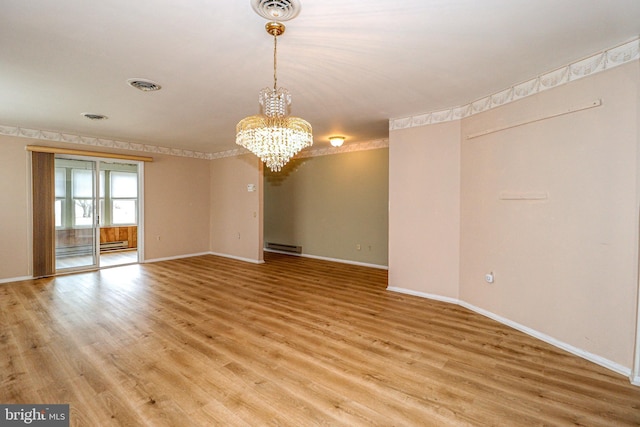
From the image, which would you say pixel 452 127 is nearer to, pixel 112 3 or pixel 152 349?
pixel 112 3

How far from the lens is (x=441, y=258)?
4.12 meters

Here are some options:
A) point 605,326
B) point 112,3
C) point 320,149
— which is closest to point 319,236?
point 320,149

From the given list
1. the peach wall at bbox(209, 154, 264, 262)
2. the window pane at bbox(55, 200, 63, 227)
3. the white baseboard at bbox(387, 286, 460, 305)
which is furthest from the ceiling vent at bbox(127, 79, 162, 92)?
the white baseboard at bbox(387, 286, 460, 305)

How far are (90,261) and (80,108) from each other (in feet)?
11.4

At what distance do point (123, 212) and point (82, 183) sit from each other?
2401mm

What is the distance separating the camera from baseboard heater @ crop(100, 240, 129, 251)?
786 centimetres

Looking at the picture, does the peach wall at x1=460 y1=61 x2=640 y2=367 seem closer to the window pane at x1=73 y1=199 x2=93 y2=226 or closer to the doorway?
the doorway

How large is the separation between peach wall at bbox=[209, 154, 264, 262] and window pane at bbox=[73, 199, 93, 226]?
2.59 metres

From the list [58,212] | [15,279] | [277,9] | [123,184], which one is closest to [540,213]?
[277,9]

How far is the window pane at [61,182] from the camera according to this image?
220 inches

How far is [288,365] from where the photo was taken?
246 cm

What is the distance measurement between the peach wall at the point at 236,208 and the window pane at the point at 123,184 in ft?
7.01

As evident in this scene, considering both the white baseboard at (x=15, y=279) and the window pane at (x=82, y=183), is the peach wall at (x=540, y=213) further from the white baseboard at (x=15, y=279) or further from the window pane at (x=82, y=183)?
the white baseboard at (x=15, y=279)

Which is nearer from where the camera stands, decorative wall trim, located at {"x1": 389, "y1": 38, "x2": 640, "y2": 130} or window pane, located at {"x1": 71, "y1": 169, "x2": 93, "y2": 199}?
decorative wall trim, located at {"x1": 389, "y1": 38, "x2": 640, "y2": 130}
